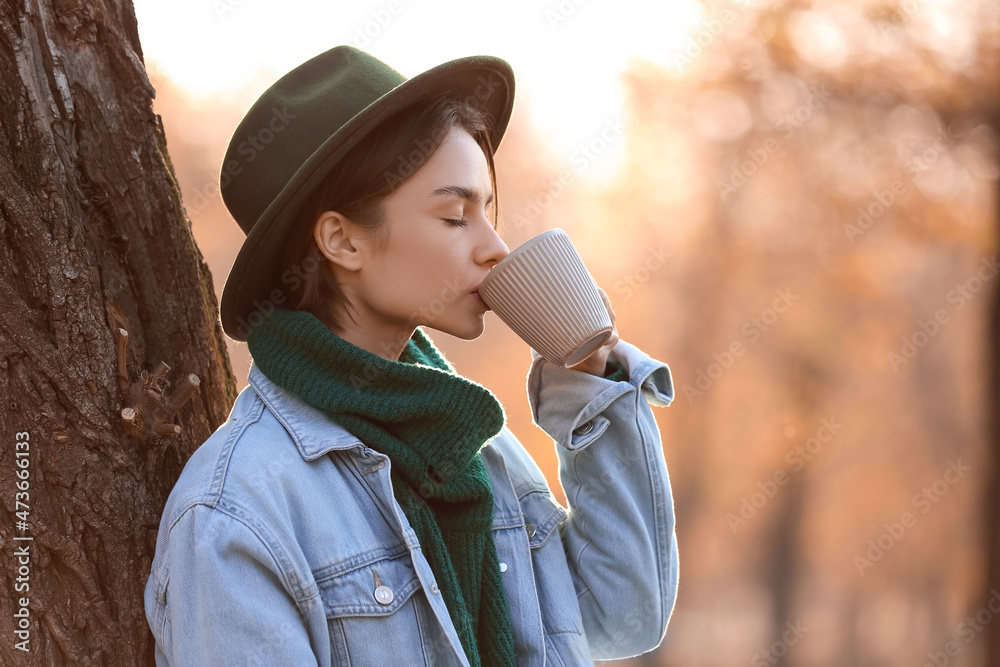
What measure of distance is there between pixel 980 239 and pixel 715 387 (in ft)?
21.2

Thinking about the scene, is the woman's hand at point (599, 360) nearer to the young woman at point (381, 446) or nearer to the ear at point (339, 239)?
the young woman at point (381, 446)

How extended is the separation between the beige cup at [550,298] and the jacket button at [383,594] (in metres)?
0.51

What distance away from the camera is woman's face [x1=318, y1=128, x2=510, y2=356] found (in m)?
1.62

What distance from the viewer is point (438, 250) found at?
1.62m

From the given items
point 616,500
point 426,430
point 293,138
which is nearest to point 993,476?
point 616,500

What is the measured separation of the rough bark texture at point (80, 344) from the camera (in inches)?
60.9

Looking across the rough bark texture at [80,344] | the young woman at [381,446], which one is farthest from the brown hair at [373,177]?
the rough bark texture at [80,344]

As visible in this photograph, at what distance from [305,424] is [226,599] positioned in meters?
0.33

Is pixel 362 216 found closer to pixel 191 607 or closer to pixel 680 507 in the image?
pixel 191 607

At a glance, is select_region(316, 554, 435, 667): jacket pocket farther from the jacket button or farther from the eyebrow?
the eyebrow

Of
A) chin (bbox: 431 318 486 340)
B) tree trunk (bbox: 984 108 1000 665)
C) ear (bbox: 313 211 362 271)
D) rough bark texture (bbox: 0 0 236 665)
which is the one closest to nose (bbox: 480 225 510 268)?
chin (bbox: 431 318 486 340)

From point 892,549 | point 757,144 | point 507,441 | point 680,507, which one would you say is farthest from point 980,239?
point 892,549

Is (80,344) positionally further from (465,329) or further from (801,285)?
(801,285)

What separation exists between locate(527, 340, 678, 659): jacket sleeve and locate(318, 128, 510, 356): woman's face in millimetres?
302
